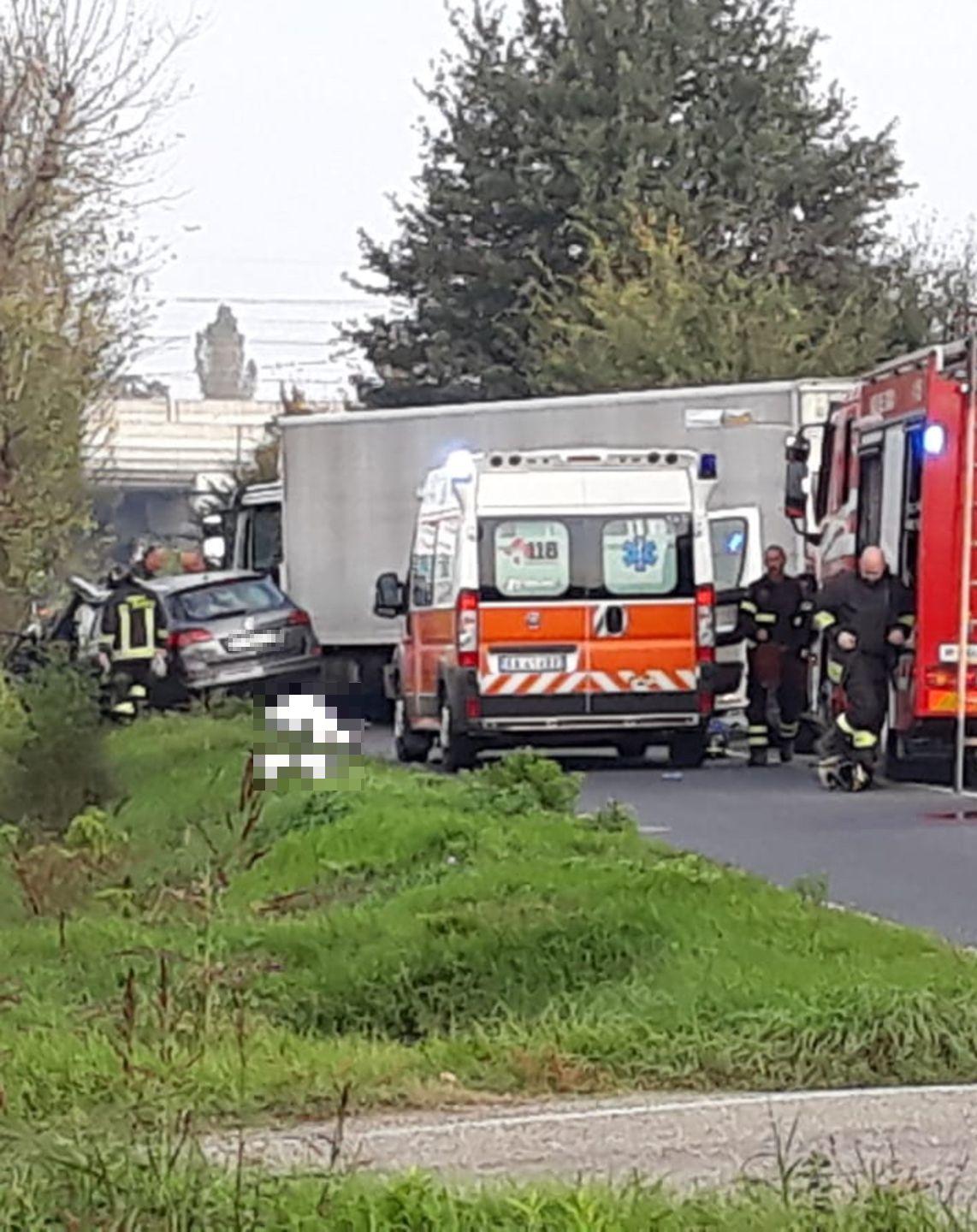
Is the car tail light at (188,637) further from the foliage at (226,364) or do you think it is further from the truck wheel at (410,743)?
the foliage at (226,364)

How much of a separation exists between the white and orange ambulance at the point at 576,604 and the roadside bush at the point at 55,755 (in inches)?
154

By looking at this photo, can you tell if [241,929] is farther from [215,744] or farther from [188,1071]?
[215,744]

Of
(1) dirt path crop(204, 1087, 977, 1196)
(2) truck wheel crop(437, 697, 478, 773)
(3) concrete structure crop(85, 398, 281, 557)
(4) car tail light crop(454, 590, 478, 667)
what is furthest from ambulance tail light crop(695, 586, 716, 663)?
(3) concrete structure crop(85, 398, 281, 557)

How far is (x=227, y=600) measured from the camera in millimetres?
25812

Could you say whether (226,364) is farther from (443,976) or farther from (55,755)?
(443,976)

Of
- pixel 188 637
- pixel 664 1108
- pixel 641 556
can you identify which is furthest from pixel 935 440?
pixel 664 1108

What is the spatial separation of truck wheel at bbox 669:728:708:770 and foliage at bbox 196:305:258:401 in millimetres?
109292

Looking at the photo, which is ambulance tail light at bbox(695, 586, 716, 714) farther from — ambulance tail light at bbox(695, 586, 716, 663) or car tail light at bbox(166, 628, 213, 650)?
car tail light at bbox(166, 628, 213, 650)

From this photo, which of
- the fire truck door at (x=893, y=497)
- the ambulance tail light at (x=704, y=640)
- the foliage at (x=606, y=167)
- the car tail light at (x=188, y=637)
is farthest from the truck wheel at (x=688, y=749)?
the foliage at (x=606, y=167)

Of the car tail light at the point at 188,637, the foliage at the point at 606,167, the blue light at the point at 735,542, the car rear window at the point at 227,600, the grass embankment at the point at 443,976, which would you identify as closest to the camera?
the grass embankment at the point at 443,976

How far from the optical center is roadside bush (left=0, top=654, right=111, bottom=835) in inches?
699

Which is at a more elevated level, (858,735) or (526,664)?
(526,664)

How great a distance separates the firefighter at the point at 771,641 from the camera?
22.6 m

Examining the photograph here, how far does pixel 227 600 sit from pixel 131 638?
2256mm
